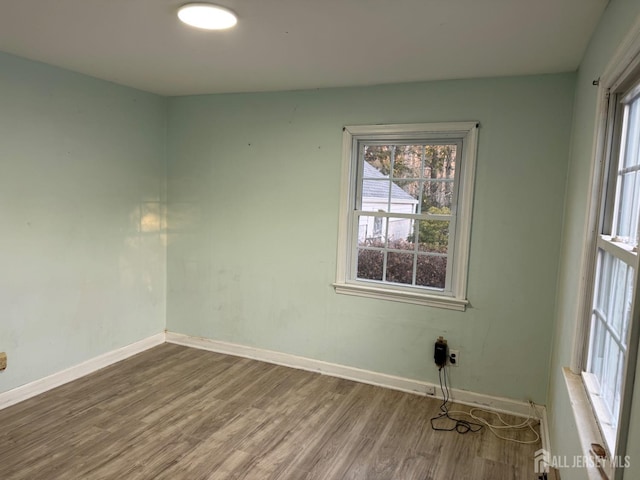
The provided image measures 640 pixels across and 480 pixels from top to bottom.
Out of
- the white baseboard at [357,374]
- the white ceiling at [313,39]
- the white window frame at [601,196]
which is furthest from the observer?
the white baseboard at [357,374]

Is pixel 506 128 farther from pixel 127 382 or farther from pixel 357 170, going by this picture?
pixel 127 382

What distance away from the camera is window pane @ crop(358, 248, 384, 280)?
340cm

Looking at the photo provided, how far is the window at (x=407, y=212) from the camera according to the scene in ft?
10.0

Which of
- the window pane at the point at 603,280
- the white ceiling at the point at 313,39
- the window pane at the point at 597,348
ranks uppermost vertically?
the white ceiling at the point at 313,39

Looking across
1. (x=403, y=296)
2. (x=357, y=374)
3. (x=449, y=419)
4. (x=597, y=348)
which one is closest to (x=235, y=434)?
(x=357, y=374)

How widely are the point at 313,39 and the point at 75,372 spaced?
9.66ft

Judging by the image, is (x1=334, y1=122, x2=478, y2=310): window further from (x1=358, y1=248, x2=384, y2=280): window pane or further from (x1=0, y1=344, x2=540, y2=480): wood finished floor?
(x1=0, y1=344, x2=540, y2=480): wood finished floor

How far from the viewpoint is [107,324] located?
3.54 metres

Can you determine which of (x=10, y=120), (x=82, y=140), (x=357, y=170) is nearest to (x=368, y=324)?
(x=357, y=170)

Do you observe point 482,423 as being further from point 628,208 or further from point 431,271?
point 628,208

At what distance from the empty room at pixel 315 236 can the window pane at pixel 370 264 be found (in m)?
0.02

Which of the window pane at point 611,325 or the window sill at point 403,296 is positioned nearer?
the window pane at point 611,325

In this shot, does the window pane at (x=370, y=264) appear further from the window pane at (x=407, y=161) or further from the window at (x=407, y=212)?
the window pane at (x=407, y=161)

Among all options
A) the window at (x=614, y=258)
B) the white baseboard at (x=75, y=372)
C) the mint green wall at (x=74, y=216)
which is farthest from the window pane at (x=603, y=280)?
the white baseboard at (x=75, y=372)
